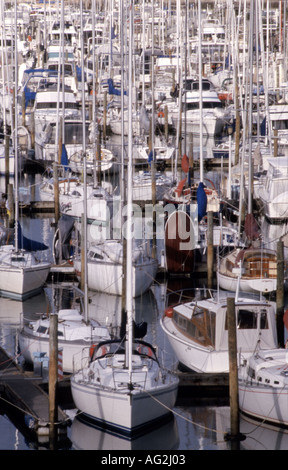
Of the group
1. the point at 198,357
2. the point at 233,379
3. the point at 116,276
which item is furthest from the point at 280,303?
the point at 233,379

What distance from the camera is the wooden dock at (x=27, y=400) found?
19.8m

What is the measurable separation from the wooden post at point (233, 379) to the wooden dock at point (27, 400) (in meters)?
3.21

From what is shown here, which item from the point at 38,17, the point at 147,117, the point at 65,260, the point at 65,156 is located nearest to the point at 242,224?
the point at 65,260

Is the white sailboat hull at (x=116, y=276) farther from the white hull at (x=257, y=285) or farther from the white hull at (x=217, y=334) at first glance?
the white hull at (x=217, y=334)

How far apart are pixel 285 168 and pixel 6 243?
39.3 feet

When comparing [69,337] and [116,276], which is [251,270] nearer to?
[116,276]

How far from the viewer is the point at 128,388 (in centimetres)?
1931

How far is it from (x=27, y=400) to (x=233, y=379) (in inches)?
172

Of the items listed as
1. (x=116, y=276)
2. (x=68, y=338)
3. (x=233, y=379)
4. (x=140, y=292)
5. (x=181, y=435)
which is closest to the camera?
(x=233, y=379)

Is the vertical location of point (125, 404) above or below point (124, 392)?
below

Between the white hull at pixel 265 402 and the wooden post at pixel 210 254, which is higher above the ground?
the wooden post at pixel 210 254

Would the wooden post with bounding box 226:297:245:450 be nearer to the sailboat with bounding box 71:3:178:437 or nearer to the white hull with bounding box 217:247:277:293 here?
the sailboat with bounding box 71:3:178:437

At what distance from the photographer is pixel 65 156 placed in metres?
41.5

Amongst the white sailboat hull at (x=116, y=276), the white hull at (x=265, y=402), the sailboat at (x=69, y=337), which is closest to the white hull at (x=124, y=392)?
the white hull at (x=265, y=402)
